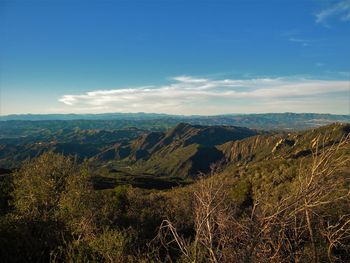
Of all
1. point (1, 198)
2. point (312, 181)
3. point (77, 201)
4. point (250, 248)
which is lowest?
point (1, 198)

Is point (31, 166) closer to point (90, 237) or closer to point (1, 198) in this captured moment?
point (1, 198)

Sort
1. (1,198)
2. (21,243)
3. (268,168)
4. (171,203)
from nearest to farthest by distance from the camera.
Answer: (21,243)
(171,203)
(1,198)
(268,168)

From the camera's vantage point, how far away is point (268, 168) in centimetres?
7750

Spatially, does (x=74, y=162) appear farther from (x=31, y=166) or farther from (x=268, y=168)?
(x=268, y=168)

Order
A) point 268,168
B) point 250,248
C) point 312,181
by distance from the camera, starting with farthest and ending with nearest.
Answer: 1. point 268,168
2. point 250,248
3. point 312,181

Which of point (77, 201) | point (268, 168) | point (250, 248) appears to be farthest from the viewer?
point (268, 168)

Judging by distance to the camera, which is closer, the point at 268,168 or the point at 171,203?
the point at 171,203

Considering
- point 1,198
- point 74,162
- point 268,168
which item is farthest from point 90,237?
point 268,168

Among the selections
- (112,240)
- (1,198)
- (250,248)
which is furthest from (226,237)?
(1,198)

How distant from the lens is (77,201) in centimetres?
3966

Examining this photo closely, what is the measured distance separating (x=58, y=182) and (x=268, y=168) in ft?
161

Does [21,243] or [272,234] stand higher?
[272,234]

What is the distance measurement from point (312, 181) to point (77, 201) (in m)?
35.7

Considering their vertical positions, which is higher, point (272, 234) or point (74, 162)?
point (272, 234)
